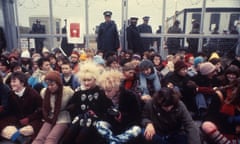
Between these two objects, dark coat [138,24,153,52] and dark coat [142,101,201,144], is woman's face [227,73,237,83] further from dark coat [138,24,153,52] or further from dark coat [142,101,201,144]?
dark coat [138,24,153,52]

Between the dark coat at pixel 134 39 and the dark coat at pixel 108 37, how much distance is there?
421mm

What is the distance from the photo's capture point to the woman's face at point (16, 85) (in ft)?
9.81

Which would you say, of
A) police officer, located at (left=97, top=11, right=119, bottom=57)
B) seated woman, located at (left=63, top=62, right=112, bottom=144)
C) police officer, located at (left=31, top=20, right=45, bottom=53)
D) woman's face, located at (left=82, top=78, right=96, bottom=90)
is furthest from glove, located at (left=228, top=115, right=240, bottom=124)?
police officer, located at (left=31, top=20, right=45, bottom=53)

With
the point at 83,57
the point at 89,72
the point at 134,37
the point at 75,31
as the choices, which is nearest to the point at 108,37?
the point at 134,37

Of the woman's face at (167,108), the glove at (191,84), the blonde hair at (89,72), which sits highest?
the blonde hair at (89,72)

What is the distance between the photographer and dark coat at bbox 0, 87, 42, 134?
300 centimetres

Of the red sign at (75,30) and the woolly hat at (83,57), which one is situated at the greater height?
the red sign at (75,30)

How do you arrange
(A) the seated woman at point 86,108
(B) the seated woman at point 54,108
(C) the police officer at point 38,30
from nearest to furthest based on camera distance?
(A) the seated woman at point 86,108, (B) the seated woman at point 54,108, (C) the police officer at point 38,30

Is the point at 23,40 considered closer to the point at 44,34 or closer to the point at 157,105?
→ the point at 44,34

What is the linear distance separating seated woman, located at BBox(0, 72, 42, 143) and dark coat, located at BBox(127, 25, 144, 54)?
380 centimetres

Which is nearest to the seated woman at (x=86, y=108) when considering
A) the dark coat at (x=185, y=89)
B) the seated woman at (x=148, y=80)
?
the seated woman at (x=148, y=80)

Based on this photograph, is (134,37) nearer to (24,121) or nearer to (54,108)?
(54,108)

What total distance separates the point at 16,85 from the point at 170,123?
1935mm

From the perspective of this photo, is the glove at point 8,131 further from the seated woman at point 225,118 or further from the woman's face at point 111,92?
the seated woman at point 225,118
